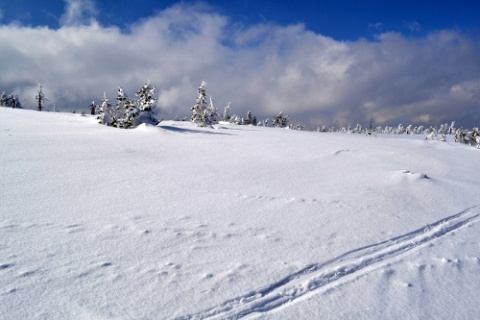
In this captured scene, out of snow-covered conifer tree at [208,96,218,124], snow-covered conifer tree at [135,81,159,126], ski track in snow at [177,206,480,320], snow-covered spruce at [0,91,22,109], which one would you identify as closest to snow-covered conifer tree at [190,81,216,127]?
snow-covered conifer tree at [208,96,218,124]

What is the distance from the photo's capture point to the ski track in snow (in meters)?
4.02

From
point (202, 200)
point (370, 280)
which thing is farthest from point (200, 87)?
point (370, 280)

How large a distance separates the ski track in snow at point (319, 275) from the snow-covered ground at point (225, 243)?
2 cm

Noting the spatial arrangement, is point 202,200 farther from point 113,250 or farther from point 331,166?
point 331,166

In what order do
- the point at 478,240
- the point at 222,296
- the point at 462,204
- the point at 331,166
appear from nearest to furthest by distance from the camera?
the point at 222,296
the point at 478,240
the point at 462,204
the point at 331,166

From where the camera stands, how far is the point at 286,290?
14.7ft

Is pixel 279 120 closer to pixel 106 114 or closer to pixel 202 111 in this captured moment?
pixel 202 111

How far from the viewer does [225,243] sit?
5.70 m

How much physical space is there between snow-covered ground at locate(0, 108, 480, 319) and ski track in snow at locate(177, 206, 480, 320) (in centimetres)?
2

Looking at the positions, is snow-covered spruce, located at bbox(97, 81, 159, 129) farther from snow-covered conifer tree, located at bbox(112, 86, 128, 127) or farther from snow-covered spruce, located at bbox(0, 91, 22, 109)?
snow-covered spruce, located at bbox(0, 91, 22, 109)

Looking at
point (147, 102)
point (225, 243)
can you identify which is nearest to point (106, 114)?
point (147, 102)

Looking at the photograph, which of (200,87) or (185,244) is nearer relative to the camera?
(185,244)

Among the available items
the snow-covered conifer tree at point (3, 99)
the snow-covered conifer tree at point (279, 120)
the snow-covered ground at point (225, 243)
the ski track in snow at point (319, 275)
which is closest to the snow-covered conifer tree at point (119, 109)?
the snow-covered ground at point (225, 243)

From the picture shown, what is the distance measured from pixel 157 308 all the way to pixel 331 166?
10552 millimetres
